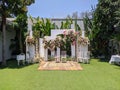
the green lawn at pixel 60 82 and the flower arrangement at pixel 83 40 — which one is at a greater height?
the flower arrangement at pixel 83 40

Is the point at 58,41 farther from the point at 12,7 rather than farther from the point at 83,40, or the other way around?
the point at 12,7

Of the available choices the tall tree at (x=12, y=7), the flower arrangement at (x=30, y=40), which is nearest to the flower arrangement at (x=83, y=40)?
the flower arrangement at (x=30, y=40)

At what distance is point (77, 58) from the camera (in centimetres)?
2219

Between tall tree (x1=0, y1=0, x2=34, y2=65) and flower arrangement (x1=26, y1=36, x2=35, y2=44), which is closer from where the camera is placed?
tall tree (x1=0, y1=0, x2=34, y2=65)

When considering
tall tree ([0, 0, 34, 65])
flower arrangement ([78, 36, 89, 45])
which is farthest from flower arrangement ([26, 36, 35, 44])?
flower arrangement ([78, 36, 89, 45])

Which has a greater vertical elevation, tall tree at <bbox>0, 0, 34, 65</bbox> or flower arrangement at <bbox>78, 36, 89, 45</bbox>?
tall tree at <bbox>0, 0, 34, 65</bbox>

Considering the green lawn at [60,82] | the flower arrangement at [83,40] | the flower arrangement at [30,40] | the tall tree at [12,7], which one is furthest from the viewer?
the flower arrangement at [83,40]

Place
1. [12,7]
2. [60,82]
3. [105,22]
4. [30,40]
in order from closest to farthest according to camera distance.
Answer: [60,82]
[12,7]
[30,40]
[105,22]

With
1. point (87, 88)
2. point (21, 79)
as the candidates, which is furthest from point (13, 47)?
point (87, 88)

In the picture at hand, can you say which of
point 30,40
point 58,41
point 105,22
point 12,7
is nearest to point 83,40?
point 58,41

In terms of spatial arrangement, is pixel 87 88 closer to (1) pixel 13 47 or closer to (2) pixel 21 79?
(2) pixel 21 79

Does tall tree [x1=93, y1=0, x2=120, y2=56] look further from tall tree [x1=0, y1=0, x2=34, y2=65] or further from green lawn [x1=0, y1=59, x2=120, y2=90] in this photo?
green lawn [x1=0, y1=59, x2=120, y2=90]

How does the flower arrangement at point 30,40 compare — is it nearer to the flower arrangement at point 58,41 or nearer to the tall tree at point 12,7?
the flower arrangement at point 58,41

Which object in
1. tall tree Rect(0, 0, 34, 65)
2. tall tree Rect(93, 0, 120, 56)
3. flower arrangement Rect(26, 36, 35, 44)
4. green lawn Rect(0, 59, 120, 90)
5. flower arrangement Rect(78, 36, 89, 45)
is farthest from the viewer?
tall tree Rect(93, 0, 120, 56)
